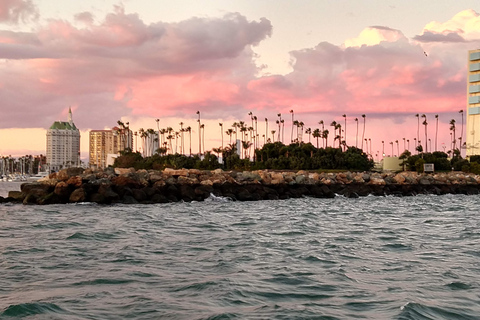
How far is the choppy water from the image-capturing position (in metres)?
9.21

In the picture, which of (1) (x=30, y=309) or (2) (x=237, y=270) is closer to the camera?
(1) (x=30, y=309)

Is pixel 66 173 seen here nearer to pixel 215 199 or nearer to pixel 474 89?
pixel 215 199

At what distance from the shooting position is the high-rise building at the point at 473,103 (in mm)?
120000

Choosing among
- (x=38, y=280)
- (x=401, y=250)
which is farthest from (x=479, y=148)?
(x=38, y=280)

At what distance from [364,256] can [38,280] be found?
25.8ft

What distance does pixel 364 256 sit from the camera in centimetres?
1466

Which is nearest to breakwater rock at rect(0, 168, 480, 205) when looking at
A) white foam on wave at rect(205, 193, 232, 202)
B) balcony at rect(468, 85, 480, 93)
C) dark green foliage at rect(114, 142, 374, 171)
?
white foam on wave at rect(205, 193, 232, 202)

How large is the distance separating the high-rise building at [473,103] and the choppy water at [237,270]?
347 feet

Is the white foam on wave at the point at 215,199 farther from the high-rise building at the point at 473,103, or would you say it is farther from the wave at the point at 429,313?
the high-rise building at the point at 473,103

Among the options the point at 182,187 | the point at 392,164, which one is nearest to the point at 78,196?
the point at 182,187

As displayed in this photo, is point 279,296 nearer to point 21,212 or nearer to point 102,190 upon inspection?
point 21,212

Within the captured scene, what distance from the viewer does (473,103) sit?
12125cm

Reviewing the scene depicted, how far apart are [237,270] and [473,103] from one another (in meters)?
120

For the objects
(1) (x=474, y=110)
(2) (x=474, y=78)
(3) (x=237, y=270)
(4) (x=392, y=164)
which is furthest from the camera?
(1) (x=474, y=110)
